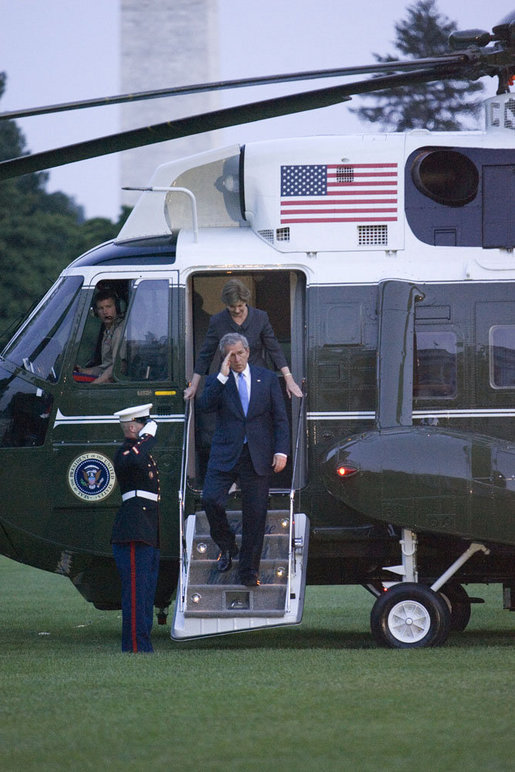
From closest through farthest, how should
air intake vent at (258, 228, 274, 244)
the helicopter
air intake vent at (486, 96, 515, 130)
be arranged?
the helicopter, air intake vent at (258, 228, 274, 244), air intake vent at (486, 96, 515, 130)

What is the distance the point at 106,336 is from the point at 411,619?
3.42 metres

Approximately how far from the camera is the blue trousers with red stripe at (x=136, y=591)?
9.00 m

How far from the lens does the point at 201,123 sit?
8805 millimetres

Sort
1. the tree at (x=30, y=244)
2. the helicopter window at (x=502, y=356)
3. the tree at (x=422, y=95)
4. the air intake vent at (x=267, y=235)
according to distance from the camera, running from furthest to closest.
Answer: the tree at (x=30, y=244) < the tree at (x=422, y=95) < the air intake vent at (x=267, y=235) < the helicopter window at (x=502, y=356)

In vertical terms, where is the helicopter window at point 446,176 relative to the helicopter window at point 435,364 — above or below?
above

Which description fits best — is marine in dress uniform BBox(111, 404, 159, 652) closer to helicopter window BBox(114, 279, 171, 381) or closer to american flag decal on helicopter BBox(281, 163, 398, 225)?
Answer: helicopter window BBox(114, 279, 171, 381)

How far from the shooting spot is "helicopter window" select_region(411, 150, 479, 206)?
9.96m

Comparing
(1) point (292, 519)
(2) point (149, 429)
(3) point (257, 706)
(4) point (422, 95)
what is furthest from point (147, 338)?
(4) point (422, 95)

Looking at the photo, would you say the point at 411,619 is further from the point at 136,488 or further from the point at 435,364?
the point at 136,488

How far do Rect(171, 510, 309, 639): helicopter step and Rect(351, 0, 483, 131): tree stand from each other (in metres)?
12.6

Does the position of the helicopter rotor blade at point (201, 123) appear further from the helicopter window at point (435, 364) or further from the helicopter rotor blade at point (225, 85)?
the helicopter window at point (435, 364)

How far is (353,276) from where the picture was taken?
988 cm

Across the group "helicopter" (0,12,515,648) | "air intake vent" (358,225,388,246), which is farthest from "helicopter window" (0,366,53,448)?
"air intake vent" (358,225,388,246)

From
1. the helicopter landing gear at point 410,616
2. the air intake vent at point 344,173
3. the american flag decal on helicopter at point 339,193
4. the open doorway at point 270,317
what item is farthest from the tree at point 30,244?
the helicopter landing gear at point 410,616
